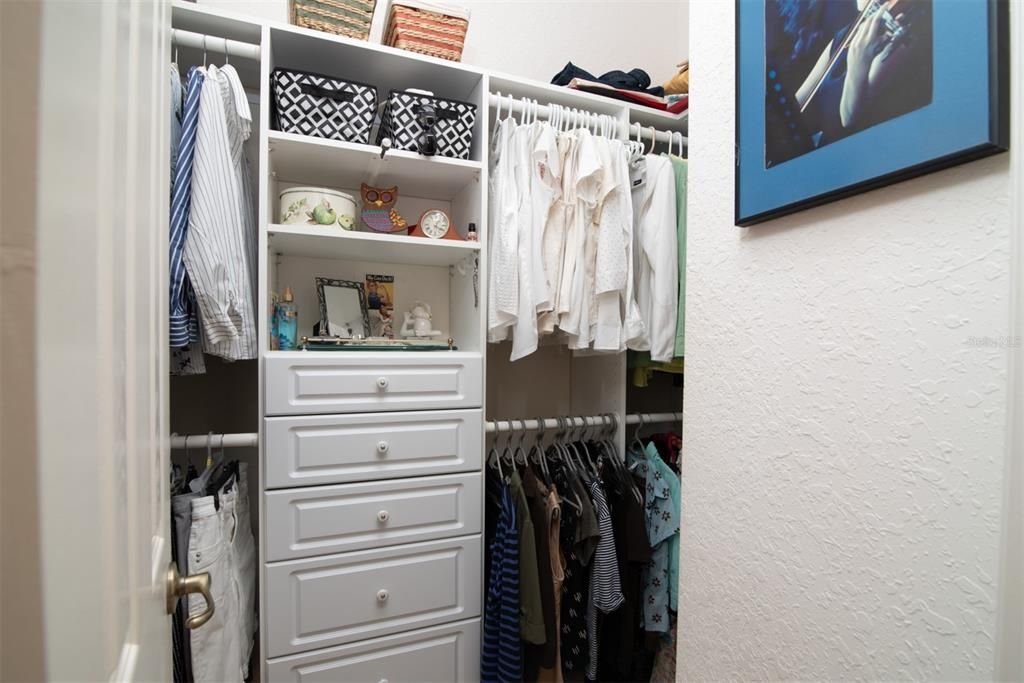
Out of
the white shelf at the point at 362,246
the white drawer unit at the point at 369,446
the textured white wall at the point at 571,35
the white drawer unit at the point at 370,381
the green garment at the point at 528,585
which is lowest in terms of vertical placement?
the green garment at the point at 528,585

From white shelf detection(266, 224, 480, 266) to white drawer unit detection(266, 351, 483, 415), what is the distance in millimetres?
332

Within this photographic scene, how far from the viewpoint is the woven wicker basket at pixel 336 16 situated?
50.9 inches

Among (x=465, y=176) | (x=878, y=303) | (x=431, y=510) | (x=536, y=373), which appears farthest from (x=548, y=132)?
(x=431, y=510)

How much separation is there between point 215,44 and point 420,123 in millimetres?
554

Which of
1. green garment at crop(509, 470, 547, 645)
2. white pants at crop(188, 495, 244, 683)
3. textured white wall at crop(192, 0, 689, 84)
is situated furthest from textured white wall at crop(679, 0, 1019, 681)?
textured white wall at crop(192, 0, 689, 84)

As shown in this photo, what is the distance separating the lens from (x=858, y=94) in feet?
1.88

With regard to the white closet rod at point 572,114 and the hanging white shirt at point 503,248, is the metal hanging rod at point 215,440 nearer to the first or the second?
the hanging white shirt at point 503,248

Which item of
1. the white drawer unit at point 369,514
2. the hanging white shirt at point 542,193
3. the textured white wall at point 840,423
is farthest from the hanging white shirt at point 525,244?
the textured white wall at point 840,423

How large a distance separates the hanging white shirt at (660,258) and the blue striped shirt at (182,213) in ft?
4.17

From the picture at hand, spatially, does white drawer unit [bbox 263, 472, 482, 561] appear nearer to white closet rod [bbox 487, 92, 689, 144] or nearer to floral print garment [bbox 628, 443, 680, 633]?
floral print garment [bbox 628, 443, 680, 633]

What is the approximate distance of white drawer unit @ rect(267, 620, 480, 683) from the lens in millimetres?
1211

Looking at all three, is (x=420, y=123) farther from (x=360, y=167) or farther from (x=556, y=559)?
(x=556, y=559)

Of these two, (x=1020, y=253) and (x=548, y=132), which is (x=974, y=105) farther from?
(x=548, y=132)

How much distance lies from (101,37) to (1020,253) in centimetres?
73
